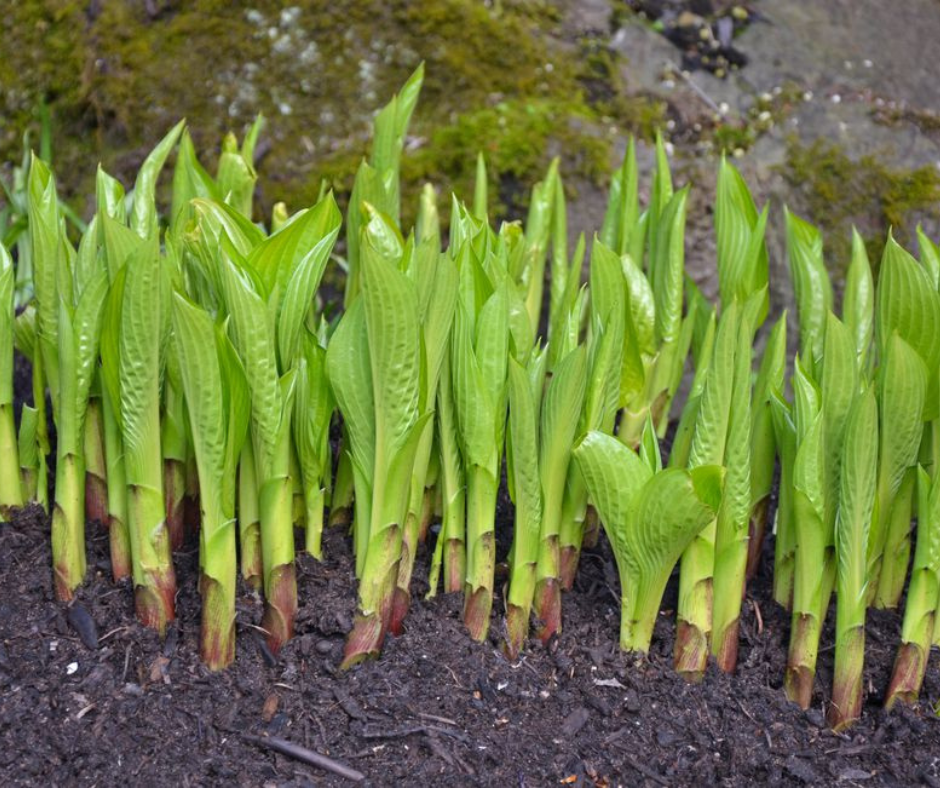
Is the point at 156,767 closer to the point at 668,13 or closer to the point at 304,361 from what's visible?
the point at 304,361

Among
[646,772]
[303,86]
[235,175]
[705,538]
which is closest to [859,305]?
[705,538]

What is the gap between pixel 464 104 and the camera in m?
3.10

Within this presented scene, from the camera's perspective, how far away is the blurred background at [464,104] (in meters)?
3.01

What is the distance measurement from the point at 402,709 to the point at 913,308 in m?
1.01

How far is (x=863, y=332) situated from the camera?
204cm

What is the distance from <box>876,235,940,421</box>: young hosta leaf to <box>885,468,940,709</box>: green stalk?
18 centimetres

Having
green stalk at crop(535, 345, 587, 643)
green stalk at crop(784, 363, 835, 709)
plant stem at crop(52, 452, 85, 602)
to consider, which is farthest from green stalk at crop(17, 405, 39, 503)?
green stalk at crop(784, 363, 835, 709)

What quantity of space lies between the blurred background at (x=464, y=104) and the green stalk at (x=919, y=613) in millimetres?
1367

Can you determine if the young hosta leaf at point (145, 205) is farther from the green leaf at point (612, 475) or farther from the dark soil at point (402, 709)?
the green leaf at point (612, 475)

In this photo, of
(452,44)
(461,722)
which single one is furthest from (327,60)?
(461,722)

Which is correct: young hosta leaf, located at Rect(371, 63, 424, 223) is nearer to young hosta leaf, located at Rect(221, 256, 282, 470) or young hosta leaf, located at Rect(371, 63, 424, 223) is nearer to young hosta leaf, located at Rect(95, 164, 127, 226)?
young hosta leaf, located at Rect(95, 164, 127, 226)

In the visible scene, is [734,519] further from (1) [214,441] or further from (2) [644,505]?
(1) [214,441]

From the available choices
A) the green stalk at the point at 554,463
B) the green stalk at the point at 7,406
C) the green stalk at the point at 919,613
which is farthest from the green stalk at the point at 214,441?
the green stalk at the point at 919,613

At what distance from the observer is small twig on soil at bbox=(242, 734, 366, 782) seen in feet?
5.01
